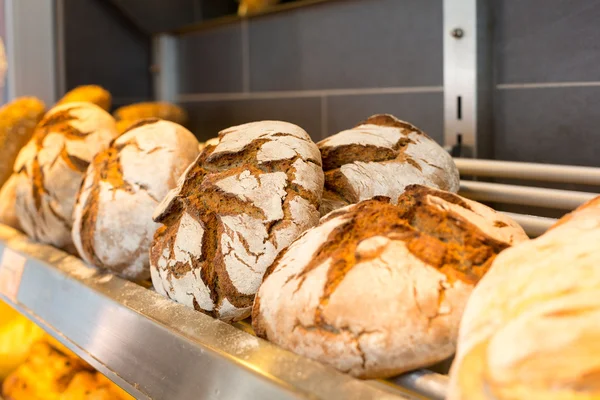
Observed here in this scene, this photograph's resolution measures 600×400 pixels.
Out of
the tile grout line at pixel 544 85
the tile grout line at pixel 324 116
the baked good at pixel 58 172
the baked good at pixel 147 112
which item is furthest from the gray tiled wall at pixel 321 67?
the baked good at pixel 58 172

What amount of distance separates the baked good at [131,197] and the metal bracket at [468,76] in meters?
0.81

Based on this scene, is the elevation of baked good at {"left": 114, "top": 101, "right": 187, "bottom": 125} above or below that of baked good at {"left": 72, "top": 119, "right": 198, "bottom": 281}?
above

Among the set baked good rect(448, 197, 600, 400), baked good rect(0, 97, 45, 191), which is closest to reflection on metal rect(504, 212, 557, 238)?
baked good rect(448, 197, 600, 400)

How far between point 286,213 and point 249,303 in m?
0.11

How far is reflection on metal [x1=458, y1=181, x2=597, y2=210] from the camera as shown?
0.90m

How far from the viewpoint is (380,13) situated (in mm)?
1788

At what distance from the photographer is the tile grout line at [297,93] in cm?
171

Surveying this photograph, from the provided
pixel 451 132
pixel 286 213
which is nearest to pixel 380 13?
pixel 451 132

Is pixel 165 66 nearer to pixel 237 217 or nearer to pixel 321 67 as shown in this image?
pixel 321 67

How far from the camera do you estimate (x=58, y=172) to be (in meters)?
1.09

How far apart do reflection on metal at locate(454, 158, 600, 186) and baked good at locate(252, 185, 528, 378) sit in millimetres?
376

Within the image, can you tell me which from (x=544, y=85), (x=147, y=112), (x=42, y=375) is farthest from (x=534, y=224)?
(x=147, y=112)

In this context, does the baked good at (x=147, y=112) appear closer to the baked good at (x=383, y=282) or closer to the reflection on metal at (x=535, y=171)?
the reflection on metal at (x=535, y=171)

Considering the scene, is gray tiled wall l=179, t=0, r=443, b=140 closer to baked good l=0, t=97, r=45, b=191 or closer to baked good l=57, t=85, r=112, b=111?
baked good l=57, t=85, r=112, b=111
